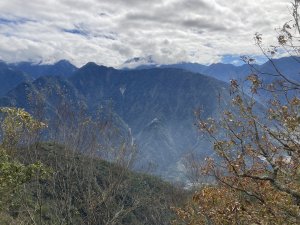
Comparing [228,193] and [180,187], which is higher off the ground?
[228,193]

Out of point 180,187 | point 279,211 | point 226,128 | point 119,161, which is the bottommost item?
point 180,187

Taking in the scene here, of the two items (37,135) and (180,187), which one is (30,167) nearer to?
(37,135)

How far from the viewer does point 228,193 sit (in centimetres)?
1767

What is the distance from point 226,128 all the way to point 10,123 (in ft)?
37.1

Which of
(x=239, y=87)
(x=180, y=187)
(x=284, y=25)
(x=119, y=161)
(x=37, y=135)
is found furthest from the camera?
(x=180, y=187)

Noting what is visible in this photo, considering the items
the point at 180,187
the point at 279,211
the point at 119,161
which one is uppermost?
the point at 279,211

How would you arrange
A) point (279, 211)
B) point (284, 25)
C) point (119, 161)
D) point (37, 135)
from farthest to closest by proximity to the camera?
point (119, 161)
point (37, 135)
point (284, 25)
point (279, 211)

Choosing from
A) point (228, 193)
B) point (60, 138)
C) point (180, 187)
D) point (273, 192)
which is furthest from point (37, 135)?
point (180, 187)

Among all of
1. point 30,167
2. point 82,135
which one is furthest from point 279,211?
point 82,135

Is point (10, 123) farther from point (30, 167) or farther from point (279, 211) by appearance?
point (279, 211)

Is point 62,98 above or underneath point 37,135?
above

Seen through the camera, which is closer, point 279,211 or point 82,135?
point 279,211

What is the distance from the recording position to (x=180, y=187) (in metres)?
74.7

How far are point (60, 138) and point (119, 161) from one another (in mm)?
4699
